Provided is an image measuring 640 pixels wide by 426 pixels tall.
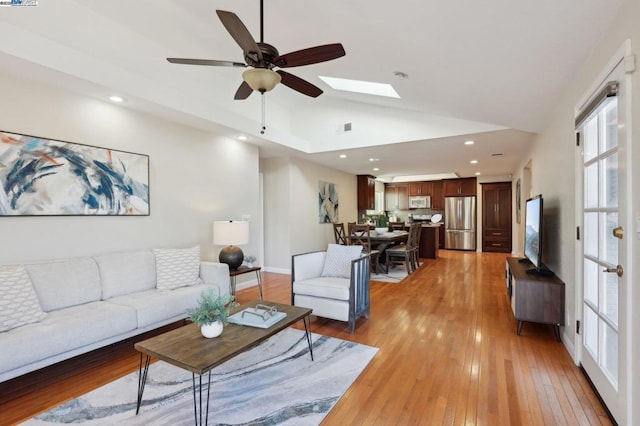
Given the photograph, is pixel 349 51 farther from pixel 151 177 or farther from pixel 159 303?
pixel 159 303

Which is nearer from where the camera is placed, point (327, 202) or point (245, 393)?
point (245, 393)

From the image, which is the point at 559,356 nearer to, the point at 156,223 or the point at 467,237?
the point at 156,223

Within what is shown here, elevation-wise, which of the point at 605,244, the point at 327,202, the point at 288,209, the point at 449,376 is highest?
the point at 327,202

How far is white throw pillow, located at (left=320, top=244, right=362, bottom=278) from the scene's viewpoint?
3.68m

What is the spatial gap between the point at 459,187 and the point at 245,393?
9.52 m

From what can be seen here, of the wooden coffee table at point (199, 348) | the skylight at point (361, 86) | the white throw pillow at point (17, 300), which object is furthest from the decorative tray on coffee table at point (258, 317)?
the skylight at point (361, 86)

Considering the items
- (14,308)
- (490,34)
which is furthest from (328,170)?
(14,308)

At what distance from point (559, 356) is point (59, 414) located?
12.5 ft

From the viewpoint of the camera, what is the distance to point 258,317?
2.30 meters

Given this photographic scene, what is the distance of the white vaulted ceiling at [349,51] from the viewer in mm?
1917

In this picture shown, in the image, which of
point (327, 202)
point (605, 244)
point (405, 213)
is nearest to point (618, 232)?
point (605, 244)

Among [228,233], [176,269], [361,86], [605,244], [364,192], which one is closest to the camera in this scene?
[605,244]

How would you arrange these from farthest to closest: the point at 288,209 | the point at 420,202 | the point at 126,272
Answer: the point at 420,202
the point at 288,209
the point at 126,272

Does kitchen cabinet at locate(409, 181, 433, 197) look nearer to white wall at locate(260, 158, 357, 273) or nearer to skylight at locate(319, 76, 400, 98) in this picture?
white wall at locate(260, 158, 357, 273)
